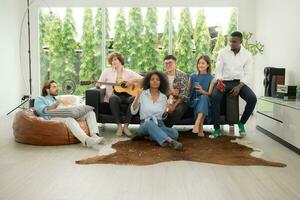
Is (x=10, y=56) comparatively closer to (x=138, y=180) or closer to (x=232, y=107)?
(x=232, y=107)

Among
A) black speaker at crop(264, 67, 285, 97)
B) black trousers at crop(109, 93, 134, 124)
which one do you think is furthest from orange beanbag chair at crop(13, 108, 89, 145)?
black speaker at crop(264, 67, 285, 97)

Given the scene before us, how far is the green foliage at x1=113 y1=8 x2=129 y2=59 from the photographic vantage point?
304 inches

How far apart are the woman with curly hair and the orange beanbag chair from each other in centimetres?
87

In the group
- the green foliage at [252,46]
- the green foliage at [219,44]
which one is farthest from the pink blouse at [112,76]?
the green foliage at [219,44]

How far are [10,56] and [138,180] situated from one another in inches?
200

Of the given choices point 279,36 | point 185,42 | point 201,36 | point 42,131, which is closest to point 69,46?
point 185,42

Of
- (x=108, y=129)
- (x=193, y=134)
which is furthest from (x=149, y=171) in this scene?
(x=108, y=129)

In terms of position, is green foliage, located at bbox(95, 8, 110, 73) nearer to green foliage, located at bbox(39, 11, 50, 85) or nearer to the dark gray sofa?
green foliage, located at bbox(39, 11, 50, 85)

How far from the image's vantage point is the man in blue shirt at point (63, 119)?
427 cm

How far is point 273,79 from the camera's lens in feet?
18.3

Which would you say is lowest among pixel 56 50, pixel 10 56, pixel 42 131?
pixel 42 131

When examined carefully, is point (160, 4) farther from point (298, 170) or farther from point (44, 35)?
point (298, 170)

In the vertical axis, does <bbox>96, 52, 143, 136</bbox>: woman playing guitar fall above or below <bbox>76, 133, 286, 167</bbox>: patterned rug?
above

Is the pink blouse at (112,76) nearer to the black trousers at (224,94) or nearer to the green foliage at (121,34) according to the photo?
the black trousers at (224,94)
